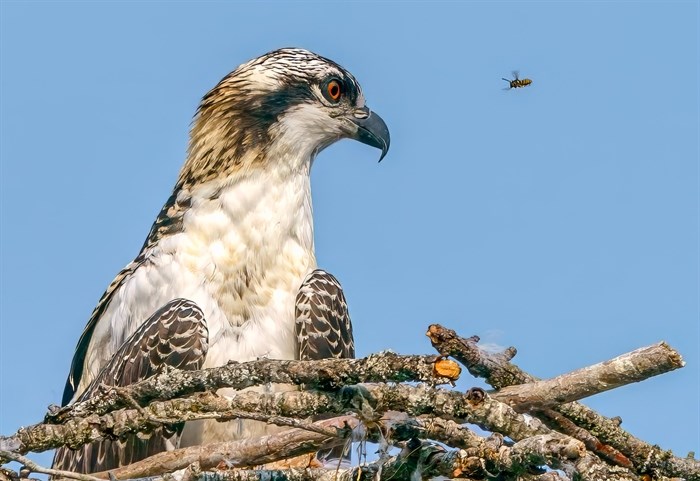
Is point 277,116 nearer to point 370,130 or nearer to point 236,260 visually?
point 370,130

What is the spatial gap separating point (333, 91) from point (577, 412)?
4.36 metres

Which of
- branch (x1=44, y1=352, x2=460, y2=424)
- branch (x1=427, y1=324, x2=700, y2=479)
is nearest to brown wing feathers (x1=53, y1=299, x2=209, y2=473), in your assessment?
branch (x1=44, y1=352, x2=460, y2=424)

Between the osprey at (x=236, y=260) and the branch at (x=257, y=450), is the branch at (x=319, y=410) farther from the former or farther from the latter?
the osprey at (x=236, y=260)

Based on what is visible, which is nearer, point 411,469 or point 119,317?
point 411,469

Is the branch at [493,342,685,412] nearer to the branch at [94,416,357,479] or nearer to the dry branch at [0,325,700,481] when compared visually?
the dry branch at [0,325,700,481]

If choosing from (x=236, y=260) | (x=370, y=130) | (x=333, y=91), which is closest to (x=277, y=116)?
(x=333, y=91)

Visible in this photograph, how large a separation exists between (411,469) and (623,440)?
1.06 m

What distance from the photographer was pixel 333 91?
32.7 feet

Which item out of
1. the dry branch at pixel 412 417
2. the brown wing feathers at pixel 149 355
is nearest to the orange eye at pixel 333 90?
the brown wing feathers at pixel 149 355

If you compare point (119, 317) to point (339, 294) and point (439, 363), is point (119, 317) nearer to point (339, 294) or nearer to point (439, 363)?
point (339, 294)

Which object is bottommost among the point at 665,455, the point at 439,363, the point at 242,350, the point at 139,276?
the point at 665,455

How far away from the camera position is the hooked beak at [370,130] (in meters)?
10.0

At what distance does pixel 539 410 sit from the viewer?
627cm

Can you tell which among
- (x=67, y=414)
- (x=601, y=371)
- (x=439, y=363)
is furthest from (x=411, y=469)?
(x=67, y=414)
